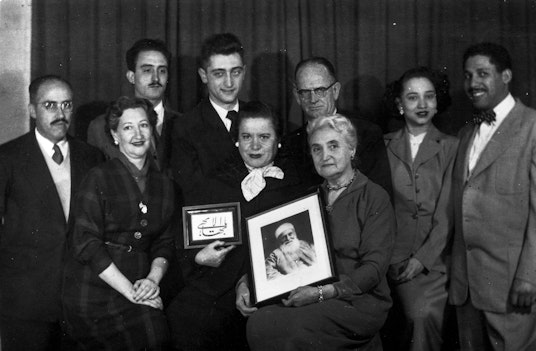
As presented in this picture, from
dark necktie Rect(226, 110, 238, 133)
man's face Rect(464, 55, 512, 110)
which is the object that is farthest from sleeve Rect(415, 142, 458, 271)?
dark necktie Rect(226, 110, 238, 133)

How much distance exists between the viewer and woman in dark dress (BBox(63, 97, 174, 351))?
9.01 feet

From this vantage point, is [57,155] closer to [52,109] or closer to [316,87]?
[52,109]

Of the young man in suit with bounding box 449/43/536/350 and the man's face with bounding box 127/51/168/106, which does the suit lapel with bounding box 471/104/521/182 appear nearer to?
the young man in suit with bounding box 449/43/536/350

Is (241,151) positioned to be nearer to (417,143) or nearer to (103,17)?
(417,143)

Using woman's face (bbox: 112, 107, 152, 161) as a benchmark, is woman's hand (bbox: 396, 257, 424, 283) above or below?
below

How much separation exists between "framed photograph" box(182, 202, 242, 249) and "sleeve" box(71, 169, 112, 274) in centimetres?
37

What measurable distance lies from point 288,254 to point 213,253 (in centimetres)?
38

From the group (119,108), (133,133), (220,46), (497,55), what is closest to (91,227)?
(133,133)

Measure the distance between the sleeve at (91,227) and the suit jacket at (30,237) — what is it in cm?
31

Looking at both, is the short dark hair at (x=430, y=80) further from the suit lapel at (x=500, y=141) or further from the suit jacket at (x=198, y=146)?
the suit jacket at (x=198, y=146)

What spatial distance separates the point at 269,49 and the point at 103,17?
3.62 ft

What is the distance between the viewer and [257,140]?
117 inches

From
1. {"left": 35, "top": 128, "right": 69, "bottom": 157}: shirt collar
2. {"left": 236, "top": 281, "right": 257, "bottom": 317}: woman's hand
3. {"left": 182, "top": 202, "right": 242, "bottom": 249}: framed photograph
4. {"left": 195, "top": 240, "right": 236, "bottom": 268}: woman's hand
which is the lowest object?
{"left": 236, "top": 281, "right": 257, "bottom": 317}: woman's hand

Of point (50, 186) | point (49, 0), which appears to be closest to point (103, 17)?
point (49, 0)
